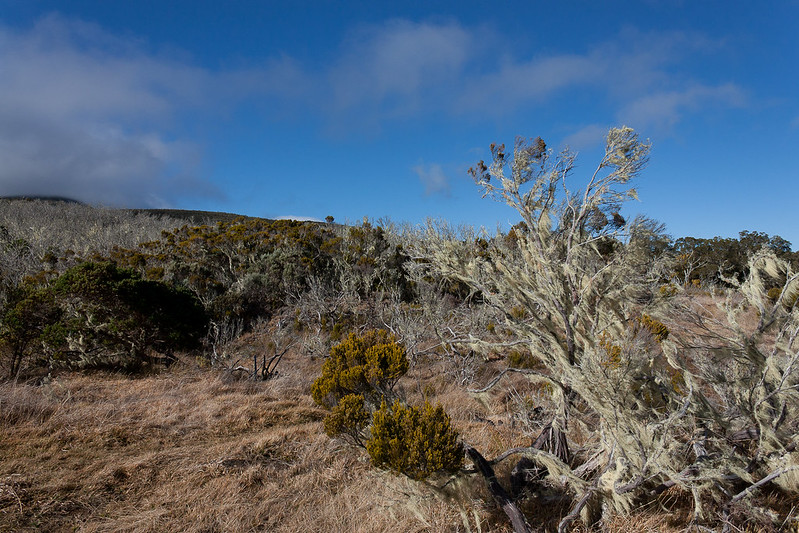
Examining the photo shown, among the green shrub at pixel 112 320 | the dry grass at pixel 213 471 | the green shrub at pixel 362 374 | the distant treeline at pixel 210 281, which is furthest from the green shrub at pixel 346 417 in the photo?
the green shrub at pixel 112 320

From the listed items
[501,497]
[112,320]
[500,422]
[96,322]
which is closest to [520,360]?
[500,422]

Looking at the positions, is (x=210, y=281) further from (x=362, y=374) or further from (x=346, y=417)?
(x=346, y=417)

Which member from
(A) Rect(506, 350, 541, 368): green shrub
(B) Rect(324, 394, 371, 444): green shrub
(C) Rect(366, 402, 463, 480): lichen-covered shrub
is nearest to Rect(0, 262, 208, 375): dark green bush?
(B) Rect(324, 394, 371, 444): green shrub

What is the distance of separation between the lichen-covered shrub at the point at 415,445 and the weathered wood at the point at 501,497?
0.78 feet

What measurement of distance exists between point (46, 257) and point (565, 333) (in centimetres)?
1604

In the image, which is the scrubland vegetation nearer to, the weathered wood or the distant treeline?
the weathered wood

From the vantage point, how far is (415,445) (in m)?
2.66

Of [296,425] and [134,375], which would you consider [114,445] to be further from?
[134,375]

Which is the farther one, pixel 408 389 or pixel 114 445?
pixel 408 389

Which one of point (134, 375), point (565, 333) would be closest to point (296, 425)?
point (565, 333)

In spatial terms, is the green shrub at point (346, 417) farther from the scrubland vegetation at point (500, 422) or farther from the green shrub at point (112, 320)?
the green shrub at point (112, 320)

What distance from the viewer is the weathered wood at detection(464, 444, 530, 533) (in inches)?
101

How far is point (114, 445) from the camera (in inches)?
177

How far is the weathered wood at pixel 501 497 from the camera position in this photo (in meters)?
2.58
